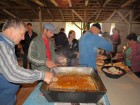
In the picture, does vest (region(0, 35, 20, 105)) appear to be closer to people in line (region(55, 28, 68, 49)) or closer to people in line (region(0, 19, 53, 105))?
people in line (region(0, 19, 53, 105))

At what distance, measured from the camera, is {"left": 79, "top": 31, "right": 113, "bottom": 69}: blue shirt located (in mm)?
3107

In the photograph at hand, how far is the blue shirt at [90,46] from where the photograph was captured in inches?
122

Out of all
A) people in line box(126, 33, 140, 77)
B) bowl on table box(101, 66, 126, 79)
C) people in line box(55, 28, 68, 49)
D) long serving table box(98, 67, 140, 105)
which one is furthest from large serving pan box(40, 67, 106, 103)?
people in line box(55, 28, 68, 49)

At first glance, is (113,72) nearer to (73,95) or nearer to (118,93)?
(118,93)

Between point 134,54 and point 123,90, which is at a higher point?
point 134,54

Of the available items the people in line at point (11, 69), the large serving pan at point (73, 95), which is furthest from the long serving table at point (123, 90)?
the people in line at point (11, 69)

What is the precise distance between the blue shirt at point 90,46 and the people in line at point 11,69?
1.51 m

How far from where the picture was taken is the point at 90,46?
3.19 meters

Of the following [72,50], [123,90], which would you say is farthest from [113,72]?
[72,50]

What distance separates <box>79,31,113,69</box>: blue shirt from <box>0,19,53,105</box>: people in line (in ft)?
4.97

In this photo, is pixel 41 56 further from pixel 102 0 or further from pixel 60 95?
pixel 102 0

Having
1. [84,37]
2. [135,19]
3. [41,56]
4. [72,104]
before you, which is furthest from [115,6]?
[72,104]

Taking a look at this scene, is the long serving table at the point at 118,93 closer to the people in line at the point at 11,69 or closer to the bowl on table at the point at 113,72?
the bowl on table at the point at 113,72

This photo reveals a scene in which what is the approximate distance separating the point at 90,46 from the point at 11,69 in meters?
1.90
